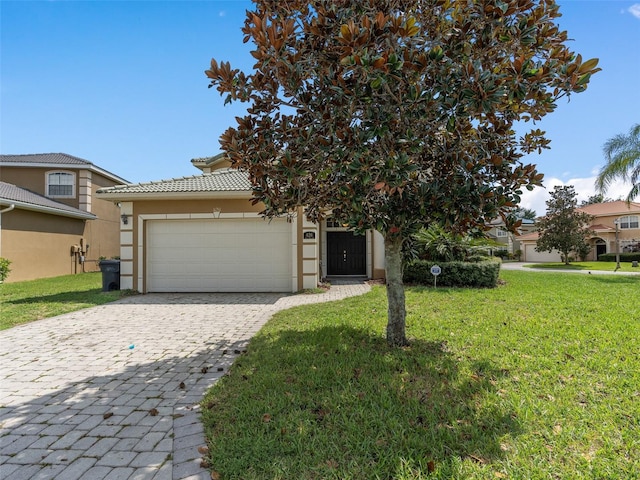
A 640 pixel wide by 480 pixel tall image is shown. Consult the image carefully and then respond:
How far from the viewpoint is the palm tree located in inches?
625

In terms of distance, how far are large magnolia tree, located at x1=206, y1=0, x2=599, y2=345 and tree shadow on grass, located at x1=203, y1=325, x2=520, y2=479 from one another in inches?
69.1

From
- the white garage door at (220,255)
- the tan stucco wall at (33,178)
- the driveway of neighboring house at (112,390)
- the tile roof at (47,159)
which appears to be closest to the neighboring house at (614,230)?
the white garage door at (220,255)

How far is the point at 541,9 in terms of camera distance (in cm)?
340

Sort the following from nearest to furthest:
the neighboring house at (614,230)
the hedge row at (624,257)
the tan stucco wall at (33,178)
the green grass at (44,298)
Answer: the green grass at (44,298) → the tan stucco wall at (33,178) → the hedge row at (624,257) → the neighboring house at (614,230)

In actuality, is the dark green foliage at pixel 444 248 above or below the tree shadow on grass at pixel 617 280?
above

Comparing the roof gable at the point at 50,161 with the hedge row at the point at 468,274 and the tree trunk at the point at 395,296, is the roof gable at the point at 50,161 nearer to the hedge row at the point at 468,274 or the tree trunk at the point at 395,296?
the hedge row at the point at 468,274

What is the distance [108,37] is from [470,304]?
969 cm

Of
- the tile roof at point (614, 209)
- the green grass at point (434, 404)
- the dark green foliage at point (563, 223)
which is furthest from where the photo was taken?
the tile roof at point (614, 209)

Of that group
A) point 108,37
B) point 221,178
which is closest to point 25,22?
point 108,37

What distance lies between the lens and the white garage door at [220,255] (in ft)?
35.2

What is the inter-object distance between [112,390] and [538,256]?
1552 inches

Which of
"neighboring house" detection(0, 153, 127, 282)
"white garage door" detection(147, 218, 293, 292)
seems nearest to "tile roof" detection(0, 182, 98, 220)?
"neighboring house" detection(0, 153, 127, 282)

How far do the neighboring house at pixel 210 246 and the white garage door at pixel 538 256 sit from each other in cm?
3091

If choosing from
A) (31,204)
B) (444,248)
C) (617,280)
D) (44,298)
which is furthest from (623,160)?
(31,204)
